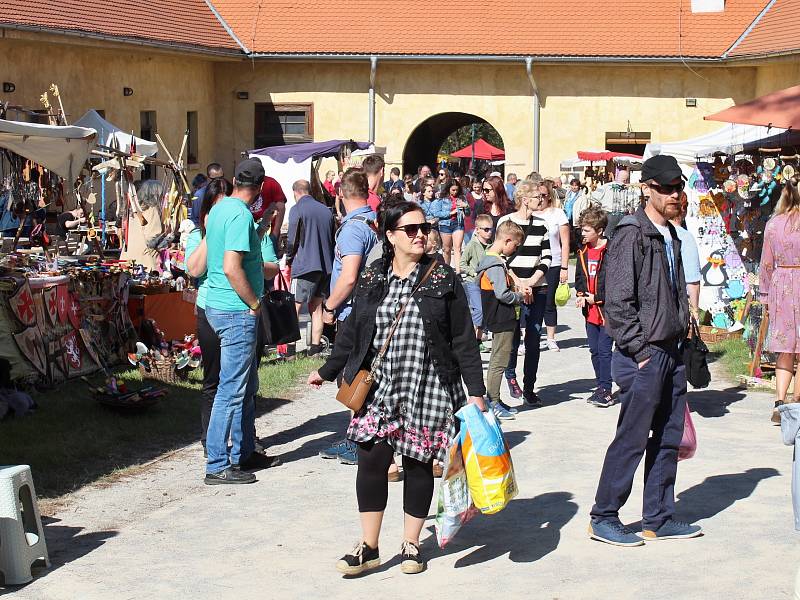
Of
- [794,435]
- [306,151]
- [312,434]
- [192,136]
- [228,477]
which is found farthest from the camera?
[192,136]

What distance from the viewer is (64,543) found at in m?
6.20

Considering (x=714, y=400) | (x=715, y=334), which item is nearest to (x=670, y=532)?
(x=714, y=400)

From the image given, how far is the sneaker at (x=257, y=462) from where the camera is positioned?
775 cm

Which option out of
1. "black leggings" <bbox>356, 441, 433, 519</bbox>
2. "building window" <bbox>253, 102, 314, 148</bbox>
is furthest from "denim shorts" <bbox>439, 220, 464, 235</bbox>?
"black leggings" <bbox>356, 441, 433, 519</bbox>

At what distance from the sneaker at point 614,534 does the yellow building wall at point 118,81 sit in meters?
→ 14.4

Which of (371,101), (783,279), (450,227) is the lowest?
(783,279)

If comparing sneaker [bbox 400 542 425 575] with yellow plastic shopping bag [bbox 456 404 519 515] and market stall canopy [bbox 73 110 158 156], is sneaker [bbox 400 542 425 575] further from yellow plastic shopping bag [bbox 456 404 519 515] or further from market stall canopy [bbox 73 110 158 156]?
market stall canopy [bbox 73 110 158 156]

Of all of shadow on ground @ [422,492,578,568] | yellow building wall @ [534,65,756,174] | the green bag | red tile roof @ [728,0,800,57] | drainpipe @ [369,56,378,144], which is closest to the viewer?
shadow on ground @ [422,492,578,568]

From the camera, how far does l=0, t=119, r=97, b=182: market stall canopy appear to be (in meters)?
10.8

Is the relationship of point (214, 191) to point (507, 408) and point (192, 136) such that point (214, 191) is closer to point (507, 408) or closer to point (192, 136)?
point (507, 408)

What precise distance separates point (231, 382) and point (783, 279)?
14.5 feet

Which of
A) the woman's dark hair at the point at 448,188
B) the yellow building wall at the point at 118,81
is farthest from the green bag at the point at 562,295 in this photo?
the yellow building wall at the point at 118,81

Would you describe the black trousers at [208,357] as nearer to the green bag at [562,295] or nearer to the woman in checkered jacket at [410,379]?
the woman in checkered jacket at [410,379]

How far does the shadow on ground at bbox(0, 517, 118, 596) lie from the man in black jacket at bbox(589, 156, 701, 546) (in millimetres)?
2514
